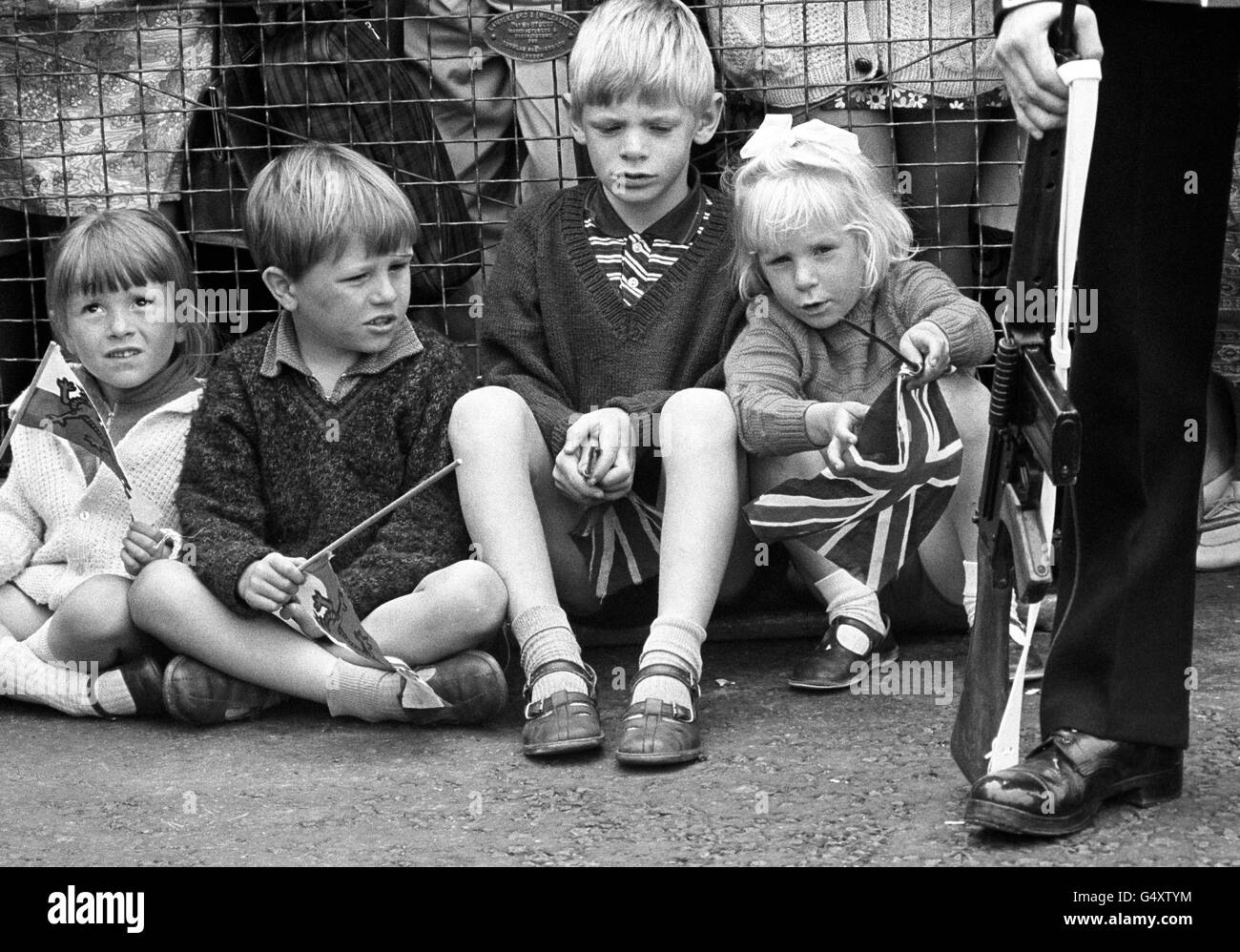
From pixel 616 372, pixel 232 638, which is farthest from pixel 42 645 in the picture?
pixel 616 372

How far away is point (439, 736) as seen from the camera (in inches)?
108

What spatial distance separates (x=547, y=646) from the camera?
8.98 ft

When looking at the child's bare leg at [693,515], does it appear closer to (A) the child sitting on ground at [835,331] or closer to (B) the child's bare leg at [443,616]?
(A) the child sitting on ground at [835,331]

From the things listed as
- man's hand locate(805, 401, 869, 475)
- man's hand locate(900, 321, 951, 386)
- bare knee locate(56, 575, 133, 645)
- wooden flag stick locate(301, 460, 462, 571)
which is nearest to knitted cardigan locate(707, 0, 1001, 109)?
man's hand locate(900, 321, 951, 386)

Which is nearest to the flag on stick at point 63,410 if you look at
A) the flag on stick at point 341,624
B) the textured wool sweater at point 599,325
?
the flag on stick at point 341,624

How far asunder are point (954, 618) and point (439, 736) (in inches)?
37.3

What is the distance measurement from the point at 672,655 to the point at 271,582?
2.05ft

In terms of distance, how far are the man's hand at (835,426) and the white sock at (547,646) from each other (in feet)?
1.60

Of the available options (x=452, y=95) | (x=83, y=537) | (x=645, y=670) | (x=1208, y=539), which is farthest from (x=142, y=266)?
(x=1208, y=539)

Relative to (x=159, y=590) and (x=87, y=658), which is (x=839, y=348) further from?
(x=87, y=658)

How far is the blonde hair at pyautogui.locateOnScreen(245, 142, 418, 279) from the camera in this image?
9.55 feet

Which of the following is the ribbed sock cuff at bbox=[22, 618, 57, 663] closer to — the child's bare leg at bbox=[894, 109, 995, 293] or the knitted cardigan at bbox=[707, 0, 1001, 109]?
the knitted cardigan at bbox=[707, 0, 1001, 109]

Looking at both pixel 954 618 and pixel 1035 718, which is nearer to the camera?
pixel 1035 718

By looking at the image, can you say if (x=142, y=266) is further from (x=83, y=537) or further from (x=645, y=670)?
(x=645, y=670)
